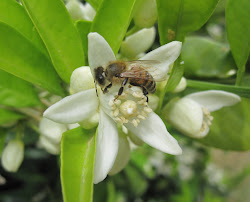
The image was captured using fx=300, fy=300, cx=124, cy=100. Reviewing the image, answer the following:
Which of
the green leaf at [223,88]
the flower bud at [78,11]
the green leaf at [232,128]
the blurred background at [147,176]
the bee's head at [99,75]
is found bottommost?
the blurred background at [147,176]

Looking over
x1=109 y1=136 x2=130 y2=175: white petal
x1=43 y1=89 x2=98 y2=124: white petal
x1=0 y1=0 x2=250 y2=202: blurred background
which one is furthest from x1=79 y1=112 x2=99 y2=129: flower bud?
x1=0 y1=0 x2=250 y2=202: blurred background

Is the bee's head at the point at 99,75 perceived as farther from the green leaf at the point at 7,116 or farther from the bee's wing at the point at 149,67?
the green leaf at the point at 7,116

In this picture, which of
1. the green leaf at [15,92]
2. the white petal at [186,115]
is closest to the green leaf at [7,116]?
the green leaf at [15,92]

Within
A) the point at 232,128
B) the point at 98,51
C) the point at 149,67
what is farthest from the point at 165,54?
the point at 232,128

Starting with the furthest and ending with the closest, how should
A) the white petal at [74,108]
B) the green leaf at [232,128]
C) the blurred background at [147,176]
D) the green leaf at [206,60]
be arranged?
the blurred background at [147,176]
the green leaf at [206,60]
the green leaf at [232,128]
the white petal at [74,108]

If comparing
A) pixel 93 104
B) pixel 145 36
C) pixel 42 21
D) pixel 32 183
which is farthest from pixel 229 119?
pixel 32 183

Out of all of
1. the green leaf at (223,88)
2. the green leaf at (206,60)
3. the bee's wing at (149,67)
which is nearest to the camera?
the bee's wing at (149,67)
